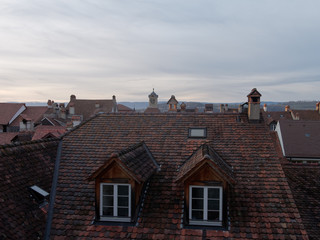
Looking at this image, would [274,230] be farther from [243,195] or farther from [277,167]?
[277,167]

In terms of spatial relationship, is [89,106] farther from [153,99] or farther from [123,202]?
[123,202]

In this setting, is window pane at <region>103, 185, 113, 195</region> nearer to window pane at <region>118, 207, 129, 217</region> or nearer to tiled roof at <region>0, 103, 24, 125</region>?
window pane at <region>118, 207, 129, 217</region>

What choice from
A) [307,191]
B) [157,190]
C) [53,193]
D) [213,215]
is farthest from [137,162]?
[307,191]

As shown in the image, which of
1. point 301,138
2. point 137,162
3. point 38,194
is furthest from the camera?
point 301,138

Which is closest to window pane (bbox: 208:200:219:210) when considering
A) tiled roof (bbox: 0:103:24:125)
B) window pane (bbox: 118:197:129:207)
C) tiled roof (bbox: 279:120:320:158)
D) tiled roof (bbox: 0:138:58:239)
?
window pane (bbox: 118:197:129:207)

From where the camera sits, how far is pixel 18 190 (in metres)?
8.09

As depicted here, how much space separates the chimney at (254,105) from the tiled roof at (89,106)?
5569cm

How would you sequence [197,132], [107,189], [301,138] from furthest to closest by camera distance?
[301,138] < [197,132] < [107,189]

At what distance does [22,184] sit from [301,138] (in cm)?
3442

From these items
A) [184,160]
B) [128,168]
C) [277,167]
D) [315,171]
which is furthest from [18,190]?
[315,171]

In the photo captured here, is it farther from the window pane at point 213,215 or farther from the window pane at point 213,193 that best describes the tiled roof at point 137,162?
the window pane at point 213,215

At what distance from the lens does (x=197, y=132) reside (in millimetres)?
11547

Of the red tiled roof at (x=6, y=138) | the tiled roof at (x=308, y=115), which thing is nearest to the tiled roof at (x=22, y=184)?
the red tiled roof at (x=6, y=138)

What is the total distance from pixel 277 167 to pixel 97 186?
6478mm
